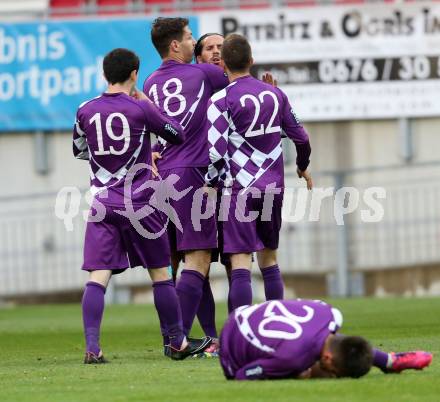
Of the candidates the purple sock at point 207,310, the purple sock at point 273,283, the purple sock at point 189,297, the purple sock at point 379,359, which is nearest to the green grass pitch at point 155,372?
the purple sock at point 379,359

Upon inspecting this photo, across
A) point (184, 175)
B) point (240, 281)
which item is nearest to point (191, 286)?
point (240, 281)

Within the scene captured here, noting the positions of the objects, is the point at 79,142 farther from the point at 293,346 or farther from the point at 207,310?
the point at 293,346

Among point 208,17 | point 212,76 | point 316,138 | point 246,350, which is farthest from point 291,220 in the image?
point 246,350

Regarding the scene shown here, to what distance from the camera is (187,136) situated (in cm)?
911

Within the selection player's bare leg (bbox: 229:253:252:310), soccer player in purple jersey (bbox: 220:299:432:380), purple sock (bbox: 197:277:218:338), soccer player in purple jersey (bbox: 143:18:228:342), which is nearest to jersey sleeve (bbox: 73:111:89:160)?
soccer player in purple jersey (bbox: 143:18:228:342)

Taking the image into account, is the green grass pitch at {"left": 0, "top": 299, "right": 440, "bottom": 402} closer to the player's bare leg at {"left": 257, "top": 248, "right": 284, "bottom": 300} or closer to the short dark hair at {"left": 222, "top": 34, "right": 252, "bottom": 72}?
the player's bare leg at {"left": 257, "top": 248, "right": 284, "bottom": 300}

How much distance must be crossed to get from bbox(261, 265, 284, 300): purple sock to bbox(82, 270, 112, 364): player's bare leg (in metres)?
1.31

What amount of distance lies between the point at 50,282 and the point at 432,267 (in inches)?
193

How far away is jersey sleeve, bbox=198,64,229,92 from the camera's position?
360 inches

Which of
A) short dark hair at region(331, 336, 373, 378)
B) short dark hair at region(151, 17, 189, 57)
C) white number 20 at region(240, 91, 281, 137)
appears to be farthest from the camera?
short dark hair at region(151, 17, 189, 57)

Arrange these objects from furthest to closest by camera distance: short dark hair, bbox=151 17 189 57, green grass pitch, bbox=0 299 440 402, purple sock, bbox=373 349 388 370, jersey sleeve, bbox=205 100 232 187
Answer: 1. short dark hair, bbox=151 17 189 57
2. jersey sleeve, bbox=205 100 232 187
3. purple sock, bbox=373 349 388 370
4. green grass pitch, bbox=0 299 440 402

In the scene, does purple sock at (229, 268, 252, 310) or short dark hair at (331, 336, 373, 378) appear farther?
purple sock at (229, 268, 252, 310)

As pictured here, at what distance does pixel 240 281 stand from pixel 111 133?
129cm

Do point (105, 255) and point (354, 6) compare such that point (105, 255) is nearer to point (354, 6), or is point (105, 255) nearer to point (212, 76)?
point (212, 76)
